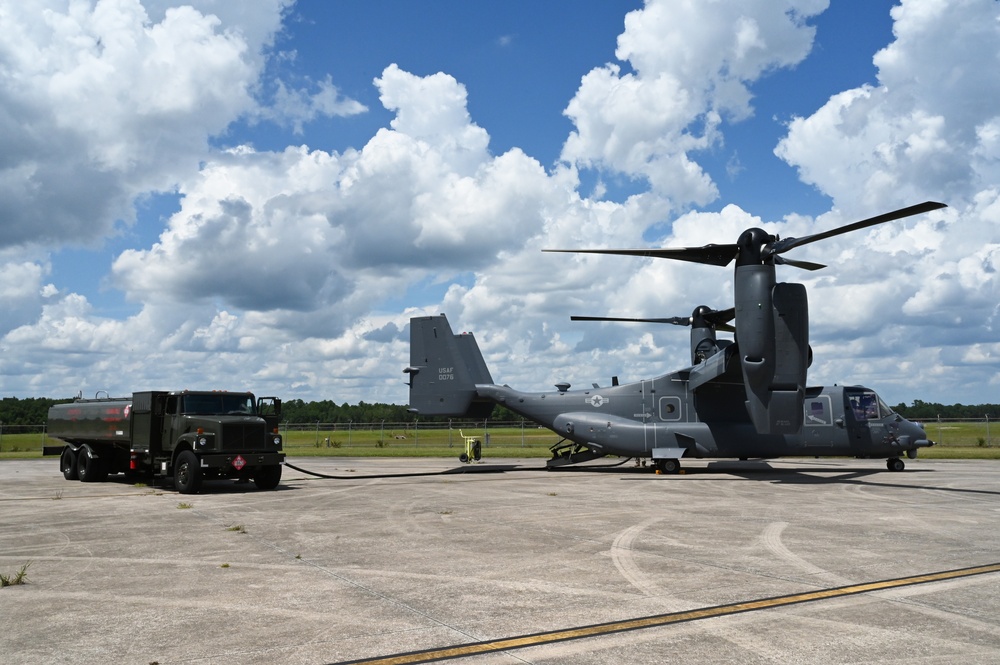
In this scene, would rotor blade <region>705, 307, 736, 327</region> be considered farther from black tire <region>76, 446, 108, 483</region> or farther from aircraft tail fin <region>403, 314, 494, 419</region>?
black tire <region>76, 446, 108, 483</region>

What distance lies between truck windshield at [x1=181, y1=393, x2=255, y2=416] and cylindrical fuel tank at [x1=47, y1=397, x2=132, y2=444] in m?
2.31

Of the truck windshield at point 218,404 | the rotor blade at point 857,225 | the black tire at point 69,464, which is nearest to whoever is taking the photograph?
the rotor blade at point 857,225

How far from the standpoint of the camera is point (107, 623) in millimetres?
6059

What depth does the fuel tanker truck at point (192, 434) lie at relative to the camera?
17.1 meters

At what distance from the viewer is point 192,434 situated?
17.3m

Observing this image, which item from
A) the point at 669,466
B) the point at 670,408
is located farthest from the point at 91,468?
the point at 670,408

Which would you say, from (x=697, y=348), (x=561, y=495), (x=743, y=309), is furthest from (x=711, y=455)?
(x=561, y=495)

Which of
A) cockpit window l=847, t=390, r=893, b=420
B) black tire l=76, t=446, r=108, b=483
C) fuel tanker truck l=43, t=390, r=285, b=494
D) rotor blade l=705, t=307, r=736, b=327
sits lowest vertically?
black tire l=76, t=446, r=108, b=483

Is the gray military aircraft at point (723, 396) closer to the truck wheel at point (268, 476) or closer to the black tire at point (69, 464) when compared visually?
the truck wheel at point (268, 476)

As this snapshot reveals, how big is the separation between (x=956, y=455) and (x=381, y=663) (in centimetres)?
3597

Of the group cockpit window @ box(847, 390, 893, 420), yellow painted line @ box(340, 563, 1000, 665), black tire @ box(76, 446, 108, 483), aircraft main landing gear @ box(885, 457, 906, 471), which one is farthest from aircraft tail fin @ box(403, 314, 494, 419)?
yellow painted line @ box(340, 563, 1000, 665)

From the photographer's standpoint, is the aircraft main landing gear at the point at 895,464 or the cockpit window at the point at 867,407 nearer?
the cockpit window at the point at 867,407

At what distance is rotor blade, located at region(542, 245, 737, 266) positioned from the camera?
63.8 ft

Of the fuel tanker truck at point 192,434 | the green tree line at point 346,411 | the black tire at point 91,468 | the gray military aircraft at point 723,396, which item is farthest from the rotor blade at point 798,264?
the green tree line at point 346,411
